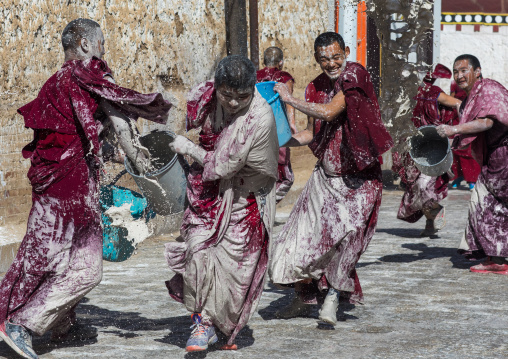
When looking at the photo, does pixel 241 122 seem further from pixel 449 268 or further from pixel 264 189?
pixel 449 268

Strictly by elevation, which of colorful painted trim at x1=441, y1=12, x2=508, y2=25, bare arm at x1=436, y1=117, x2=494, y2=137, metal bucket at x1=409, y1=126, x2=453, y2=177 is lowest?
metal bucket at x1=409, y1=126, x2=453, y2=177

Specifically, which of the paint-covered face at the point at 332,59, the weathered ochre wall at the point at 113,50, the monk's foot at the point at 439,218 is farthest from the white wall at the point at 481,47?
the paint-covered face at the point at 332,59

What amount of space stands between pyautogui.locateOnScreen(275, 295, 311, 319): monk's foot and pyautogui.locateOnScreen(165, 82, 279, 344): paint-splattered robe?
2.82 feet

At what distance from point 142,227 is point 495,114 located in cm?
342

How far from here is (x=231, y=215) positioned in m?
4.69

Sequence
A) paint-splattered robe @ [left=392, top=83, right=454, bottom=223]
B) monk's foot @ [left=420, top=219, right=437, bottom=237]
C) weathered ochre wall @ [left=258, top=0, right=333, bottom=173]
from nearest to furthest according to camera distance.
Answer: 1. paint-splattered robe @ [left=392, top=83, right=454, bottom=223]
2. monk's foot @ [left=420, top=219, right=437, bottom=237]
3. weathered ochre wall @ [left=258, top=0, right=333, bottom=173]

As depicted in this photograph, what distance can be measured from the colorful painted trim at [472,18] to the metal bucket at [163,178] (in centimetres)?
1302

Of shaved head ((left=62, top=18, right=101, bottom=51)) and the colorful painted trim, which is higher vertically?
the colorful painted trim

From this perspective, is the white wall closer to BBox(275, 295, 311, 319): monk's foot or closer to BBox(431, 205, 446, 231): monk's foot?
BBox(431, 205, 446, 231): monk's foot

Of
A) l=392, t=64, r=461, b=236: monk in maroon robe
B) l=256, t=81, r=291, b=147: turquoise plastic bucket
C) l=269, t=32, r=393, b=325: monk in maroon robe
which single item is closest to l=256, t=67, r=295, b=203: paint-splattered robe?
l=392, t=64, r=461, b=236: monk in maroon robe

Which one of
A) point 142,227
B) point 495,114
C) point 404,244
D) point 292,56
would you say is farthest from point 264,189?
point 292,56

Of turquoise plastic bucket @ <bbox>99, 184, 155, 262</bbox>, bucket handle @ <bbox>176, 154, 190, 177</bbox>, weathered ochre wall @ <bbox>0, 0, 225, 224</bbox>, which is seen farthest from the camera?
weathered ochre wall @ <bbox>0, 0, 225, 224</bbox>

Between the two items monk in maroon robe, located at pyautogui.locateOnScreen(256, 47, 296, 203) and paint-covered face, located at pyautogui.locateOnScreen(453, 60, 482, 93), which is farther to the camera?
monk in maroon robe, located at pyautogui.locateOnScreen(256, 47, 296, 203)

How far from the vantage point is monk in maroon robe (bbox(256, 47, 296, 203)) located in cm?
928
